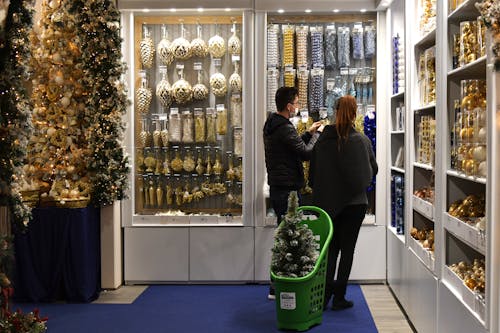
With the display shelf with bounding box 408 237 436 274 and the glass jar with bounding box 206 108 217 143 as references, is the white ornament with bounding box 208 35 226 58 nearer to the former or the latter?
the glass jar with bounding box 206 108 217 143

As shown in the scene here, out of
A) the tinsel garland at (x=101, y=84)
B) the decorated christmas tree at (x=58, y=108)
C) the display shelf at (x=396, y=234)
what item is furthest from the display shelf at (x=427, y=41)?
the decorated christmas tree at (x=58, y=108)

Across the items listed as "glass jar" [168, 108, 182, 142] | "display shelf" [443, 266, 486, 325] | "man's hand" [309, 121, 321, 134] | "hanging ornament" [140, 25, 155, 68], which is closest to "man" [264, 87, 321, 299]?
"man's hand" [309, 121, 321, 134]

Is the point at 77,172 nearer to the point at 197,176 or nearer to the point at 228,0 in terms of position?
the point at 197,176

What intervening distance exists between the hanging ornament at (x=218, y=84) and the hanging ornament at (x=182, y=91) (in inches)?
8.6

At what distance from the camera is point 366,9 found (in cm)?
638

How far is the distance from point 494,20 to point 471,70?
0.93 meters

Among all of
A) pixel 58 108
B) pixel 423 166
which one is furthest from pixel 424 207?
pixel 58 108

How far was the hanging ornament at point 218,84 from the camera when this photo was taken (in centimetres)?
655

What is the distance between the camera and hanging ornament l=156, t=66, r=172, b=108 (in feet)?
21.6

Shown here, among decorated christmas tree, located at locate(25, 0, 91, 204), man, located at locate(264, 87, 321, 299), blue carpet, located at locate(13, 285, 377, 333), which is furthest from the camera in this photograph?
decorated christmas tree, located at locate(25, 0, 91, 204)

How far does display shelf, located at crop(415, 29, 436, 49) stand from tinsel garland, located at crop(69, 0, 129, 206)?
2448mm

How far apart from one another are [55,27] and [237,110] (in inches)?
71.1

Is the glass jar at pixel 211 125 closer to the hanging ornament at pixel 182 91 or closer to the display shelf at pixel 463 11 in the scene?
the hanging ornament at pixel 182 91

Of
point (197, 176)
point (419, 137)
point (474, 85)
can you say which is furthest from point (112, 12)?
point (474, 85)
